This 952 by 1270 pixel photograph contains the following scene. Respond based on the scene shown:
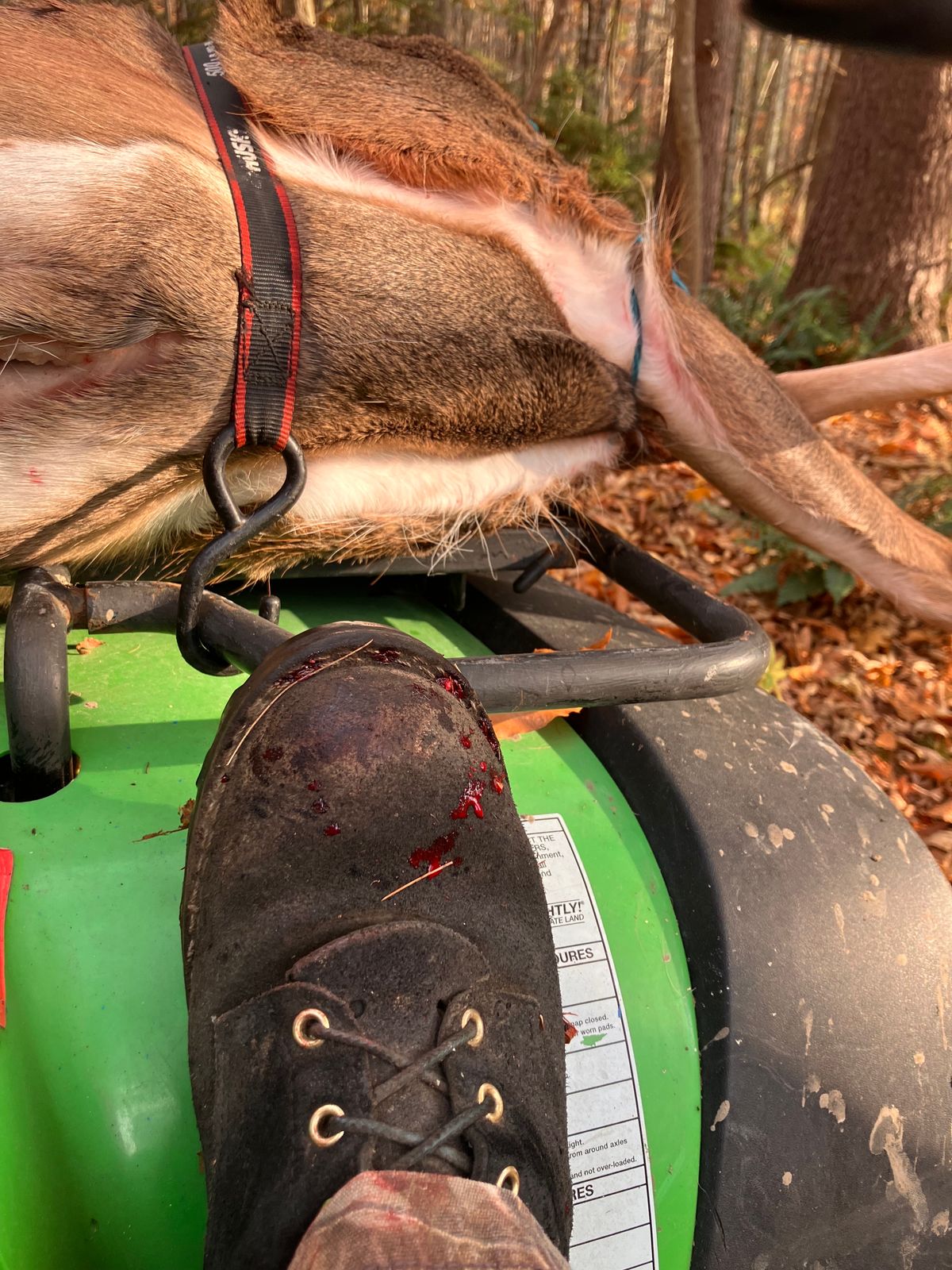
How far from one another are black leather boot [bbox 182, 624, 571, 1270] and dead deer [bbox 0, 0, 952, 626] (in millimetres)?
580

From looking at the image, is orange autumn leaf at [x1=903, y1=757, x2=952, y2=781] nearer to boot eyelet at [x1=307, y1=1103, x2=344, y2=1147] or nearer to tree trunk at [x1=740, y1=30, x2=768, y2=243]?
boot eyelet at [x1=307, y1=1103, x2=344, y2=1147]

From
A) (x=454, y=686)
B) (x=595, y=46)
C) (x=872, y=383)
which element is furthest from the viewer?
(x=595, y=46)

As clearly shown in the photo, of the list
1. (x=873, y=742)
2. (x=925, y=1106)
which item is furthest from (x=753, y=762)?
(x=873, y=742)

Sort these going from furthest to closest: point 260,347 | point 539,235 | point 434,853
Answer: point 539,235 → point 260,347 → point 434,853

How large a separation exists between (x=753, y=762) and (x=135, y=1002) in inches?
41.2

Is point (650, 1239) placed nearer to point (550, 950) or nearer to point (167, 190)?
point (550, 950)

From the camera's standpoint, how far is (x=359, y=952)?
1.04 meters

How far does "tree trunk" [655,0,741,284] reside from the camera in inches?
236

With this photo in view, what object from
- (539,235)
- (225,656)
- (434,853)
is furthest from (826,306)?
(434,853)

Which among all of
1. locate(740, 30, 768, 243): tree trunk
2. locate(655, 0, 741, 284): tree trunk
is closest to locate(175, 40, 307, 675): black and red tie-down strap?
locate(655, 0, 741, 284): tree trunk

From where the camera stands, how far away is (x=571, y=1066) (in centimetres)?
126

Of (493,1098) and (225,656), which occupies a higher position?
(225,656)

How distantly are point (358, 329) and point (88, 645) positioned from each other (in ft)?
2.49

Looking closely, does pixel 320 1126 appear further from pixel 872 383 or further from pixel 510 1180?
pixel 872 383
